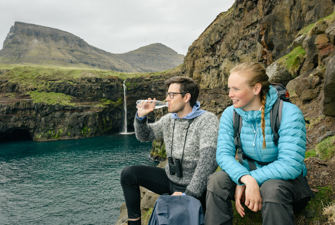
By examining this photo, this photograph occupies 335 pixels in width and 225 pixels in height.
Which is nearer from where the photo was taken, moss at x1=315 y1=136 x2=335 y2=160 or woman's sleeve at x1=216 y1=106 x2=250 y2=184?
woman's sleeve at x1=216 y1=106 x2=250 y2=184

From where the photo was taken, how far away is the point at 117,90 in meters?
76.8

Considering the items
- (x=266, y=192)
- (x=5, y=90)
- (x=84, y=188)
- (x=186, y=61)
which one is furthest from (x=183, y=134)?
(x=5, y=90)

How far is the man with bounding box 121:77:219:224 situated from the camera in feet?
12.6

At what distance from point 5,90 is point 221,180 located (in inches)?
3444

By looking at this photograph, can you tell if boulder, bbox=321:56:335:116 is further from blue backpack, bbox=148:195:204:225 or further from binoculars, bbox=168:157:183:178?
blue backpack, bbox=148:195:204:225

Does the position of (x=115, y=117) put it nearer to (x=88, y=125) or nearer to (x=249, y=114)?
(x=88, y=125)

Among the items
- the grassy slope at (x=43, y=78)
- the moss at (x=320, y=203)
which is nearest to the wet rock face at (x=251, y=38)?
the moss at (x=320, y=203)

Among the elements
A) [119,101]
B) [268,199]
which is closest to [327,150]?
[268,199]

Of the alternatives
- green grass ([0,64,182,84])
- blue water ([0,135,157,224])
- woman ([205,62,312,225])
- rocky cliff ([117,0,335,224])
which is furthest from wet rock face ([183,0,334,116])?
green grass ([0,64,182,84])

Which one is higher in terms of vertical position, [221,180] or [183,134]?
[183,134]

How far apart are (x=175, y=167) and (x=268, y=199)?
1.85 meters

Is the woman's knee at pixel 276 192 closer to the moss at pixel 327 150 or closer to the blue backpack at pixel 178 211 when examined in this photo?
the blue backpack at pixel 178 211

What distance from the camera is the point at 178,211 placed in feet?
10.7

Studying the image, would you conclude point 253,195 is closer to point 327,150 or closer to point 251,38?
point 327,150
